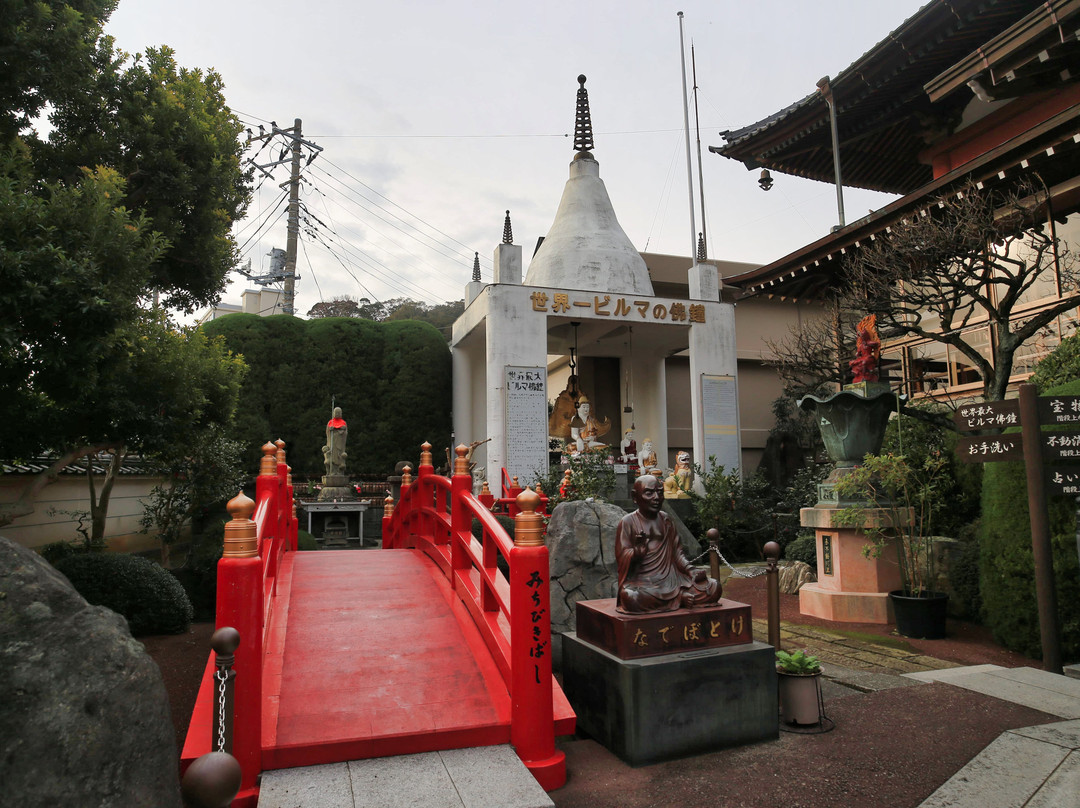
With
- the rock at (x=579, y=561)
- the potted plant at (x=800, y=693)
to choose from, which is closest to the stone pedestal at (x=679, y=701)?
the potted plant at (x=800, y=693)

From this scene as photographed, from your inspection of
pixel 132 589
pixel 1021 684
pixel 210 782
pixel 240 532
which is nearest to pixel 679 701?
pixel 240 532

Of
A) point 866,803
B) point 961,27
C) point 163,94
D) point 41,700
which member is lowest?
point 866,803

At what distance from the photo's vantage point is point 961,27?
1010cm

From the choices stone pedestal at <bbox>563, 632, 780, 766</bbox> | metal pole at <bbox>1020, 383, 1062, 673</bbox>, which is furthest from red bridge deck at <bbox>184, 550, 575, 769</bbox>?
metal pole at <bbox>1020, 383, 1062, 673</bbox>

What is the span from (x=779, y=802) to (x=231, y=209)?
771 centimetres

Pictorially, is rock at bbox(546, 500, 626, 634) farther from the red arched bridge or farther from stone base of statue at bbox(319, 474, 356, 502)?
stone base of statue at bbox(319, 474, 356, 502)

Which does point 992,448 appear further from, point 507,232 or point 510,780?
point 507,232

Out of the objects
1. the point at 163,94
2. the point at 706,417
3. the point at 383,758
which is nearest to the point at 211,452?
the point at 163,94

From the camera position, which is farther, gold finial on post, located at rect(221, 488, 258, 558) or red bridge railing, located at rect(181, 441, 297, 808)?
gold finial on post, located at rect(221, 488, 258, 558)

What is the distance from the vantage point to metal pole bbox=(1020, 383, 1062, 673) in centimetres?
558

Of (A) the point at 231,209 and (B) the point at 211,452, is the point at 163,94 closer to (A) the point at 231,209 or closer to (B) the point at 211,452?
(A) the point at 231,209

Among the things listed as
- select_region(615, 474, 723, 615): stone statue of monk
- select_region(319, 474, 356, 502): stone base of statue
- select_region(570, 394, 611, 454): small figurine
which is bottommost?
select_region(615, 474, 723, 615): stone statue of monk

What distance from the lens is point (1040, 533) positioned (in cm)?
564

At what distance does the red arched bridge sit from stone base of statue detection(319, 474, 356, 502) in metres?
8.67
